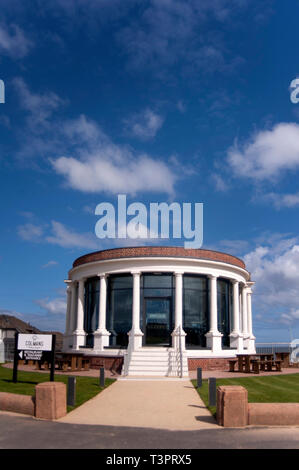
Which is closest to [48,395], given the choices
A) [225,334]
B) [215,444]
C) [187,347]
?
[215,444]

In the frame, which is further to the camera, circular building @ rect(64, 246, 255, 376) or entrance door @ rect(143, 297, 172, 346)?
entrance door @ rect(143, 297, 172, 346)

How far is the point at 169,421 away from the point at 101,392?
483 centimetres

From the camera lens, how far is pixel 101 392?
44.0ft

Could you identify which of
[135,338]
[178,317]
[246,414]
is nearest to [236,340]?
[178,317]

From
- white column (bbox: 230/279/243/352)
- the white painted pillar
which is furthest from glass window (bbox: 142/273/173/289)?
the white painted pillar

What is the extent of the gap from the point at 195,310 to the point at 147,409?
43.8 ft

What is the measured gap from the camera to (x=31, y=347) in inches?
594

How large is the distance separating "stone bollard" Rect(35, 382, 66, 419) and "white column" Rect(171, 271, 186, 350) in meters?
11.8

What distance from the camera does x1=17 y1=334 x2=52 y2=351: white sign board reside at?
1480 cm

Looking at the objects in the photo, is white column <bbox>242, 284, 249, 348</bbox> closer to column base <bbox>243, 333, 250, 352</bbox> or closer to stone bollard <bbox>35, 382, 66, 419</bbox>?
Answer: column base <bbox>243, 333, 250, 352</bbox>

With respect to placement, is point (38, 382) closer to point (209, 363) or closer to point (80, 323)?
point (209, 363)

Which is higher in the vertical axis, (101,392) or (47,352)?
(47,352)

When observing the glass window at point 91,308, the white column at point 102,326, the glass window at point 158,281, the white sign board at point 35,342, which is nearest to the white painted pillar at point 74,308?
the glass window at point 91,308
